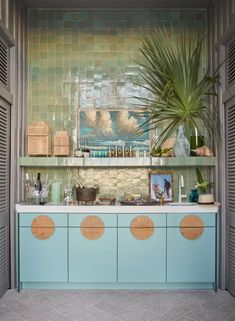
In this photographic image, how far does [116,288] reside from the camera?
378 cm

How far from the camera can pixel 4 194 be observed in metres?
3.67

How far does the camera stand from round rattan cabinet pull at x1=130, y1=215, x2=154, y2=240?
3.73 m

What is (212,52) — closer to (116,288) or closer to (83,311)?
(116,288)

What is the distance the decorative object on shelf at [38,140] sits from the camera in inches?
161

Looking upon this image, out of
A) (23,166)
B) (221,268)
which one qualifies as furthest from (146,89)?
(221,268)

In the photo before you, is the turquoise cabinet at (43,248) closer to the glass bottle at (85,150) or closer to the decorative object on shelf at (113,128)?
the glass bottle at (85,150)

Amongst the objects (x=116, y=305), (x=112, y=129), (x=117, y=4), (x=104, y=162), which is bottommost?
(x=116, y=305)

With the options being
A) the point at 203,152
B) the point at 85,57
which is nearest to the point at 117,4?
the point at 85,57

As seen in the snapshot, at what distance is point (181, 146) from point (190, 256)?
1.31 meters

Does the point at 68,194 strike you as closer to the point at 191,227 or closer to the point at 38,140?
the point at 38,140

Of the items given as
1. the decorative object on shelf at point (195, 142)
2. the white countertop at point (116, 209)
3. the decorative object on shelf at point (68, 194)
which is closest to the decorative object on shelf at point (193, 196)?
the white countertop at point (116, 209)

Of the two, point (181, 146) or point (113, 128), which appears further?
point (113, 128)

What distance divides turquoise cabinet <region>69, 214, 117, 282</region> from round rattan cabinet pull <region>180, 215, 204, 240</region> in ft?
2.54

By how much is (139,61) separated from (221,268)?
2.78 metres
